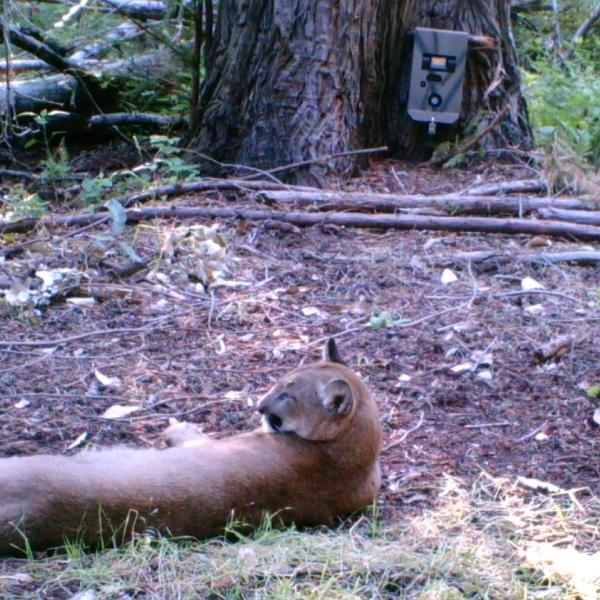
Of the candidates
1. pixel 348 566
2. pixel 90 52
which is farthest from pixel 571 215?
pixel 90 52

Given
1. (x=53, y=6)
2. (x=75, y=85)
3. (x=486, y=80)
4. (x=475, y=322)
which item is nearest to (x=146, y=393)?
(x=475, y=322)

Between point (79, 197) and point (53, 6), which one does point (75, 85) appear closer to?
point (53, 6)

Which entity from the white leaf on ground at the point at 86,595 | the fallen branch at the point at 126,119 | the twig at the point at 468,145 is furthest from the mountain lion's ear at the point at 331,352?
the fallen branch at the point at 126,119

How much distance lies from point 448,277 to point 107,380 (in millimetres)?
2488

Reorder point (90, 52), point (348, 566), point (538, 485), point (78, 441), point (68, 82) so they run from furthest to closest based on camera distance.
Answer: point (90, 52), point (68, 82), point (78, 441), point (538, 485), point (348, 566)

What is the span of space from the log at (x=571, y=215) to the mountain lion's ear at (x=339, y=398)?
385 cm

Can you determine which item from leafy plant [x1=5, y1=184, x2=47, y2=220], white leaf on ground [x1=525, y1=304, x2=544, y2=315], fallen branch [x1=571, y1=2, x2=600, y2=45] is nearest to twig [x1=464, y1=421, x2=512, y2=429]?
white leaf on ground [x1=525, y1=304, x2=544, y2=315]

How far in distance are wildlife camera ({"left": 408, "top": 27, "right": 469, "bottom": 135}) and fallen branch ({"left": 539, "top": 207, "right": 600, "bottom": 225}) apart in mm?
1697

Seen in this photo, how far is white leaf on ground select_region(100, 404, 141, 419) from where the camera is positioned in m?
5.24

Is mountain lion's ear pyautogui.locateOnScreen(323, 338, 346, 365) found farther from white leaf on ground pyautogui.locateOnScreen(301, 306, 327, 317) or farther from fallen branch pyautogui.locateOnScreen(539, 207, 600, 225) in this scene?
fallen branch pyautogui.locateOnScreen(539, 207, 600, 225)

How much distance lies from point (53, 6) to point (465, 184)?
631cm

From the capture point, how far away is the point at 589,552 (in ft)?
13.5

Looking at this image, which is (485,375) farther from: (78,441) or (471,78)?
(471,78)

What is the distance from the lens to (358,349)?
6008 mm
